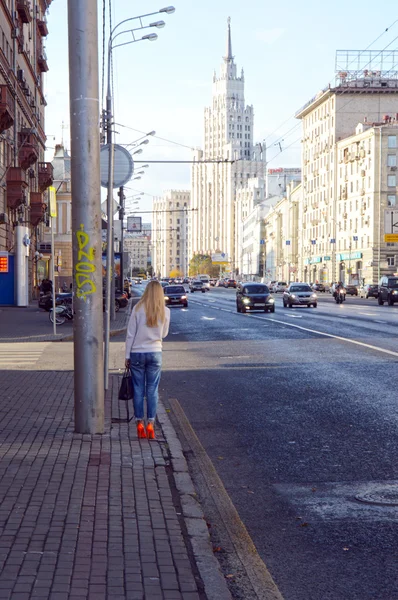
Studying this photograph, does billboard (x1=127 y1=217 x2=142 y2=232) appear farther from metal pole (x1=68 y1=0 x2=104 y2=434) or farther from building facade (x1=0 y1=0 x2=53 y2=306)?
metal pole (x1=68 y1=0 x2=104 y2=434)

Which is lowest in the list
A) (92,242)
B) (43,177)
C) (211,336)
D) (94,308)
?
(211,336)

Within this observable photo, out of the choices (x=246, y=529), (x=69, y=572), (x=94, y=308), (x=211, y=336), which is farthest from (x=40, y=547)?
(x=211, y=336)

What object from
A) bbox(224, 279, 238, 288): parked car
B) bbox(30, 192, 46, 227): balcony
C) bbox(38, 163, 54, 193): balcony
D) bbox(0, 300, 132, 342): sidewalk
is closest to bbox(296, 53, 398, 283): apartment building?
bbox(224, 279, 238, 288): parked car

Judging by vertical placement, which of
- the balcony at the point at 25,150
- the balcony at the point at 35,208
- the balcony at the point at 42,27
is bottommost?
the balcony at the point at 35,208

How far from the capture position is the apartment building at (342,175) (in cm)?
9919

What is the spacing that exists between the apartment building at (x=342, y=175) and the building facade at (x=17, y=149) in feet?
160

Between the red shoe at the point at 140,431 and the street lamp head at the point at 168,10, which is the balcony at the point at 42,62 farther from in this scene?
the red shoe at the point at 140,431

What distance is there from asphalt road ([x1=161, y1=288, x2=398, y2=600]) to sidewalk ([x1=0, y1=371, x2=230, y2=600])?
0.45 meters

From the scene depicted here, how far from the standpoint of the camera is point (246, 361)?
60.3 feet

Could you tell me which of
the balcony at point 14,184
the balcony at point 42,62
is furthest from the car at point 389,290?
the balcony at point 42,62

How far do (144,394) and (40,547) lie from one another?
4.26 m

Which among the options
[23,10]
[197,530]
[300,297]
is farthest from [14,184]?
[197,530]

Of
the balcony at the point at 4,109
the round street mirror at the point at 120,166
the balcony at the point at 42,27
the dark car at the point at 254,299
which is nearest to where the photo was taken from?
the round street mirror at the point at 120,166

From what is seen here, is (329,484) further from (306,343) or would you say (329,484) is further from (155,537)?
(306,343)
